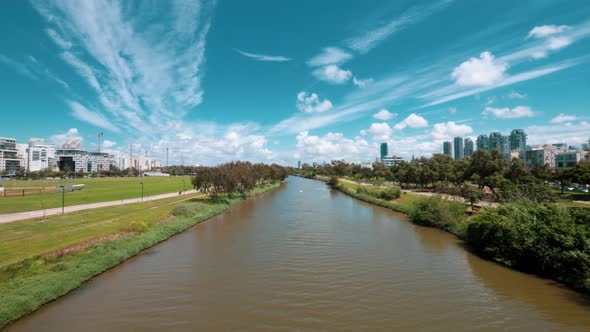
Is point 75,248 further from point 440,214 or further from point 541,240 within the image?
point 440,214

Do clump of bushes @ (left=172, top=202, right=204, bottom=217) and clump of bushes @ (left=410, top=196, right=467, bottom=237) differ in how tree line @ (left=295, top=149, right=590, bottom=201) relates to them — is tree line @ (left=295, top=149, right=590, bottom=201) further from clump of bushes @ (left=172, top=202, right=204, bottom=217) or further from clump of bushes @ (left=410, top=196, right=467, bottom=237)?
clump of bushes @ (left=172, top=202, right=204, bottom=217)

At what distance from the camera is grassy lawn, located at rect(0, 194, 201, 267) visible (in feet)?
58.1

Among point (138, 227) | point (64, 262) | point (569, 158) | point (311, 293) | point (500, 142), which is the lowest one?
point (311, 293)

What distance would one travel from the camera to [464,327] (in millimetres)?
11305

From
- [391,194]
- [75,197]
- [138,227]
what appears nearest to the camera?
[138,227]

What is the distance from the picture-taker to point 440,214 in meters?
30.7

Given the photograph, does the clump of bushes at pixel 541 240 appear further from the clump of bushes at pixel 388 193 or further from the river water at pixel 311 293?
the clump of bushes at pixel 388 193

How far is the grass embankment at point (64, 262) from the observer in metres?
12.2

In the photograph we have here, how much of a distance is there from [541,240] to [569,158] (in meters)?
120

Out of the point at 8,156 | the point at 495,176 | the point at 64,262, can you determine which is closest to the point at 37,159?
the point at 8,156

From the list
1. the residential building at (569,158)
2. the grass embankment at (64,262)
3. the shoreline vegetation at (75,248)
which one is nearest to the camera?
the grass embankment at (64,262)

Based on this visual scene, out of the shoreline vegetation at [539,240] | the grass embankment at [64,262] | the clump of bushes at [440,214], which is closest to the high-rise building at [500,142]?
the clump of bushes at [440,214]

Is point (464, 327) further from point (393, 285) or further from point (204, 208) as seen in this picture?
point (204, 208)

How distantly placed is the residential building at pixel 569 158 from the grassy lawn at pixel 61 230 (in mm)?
134105
